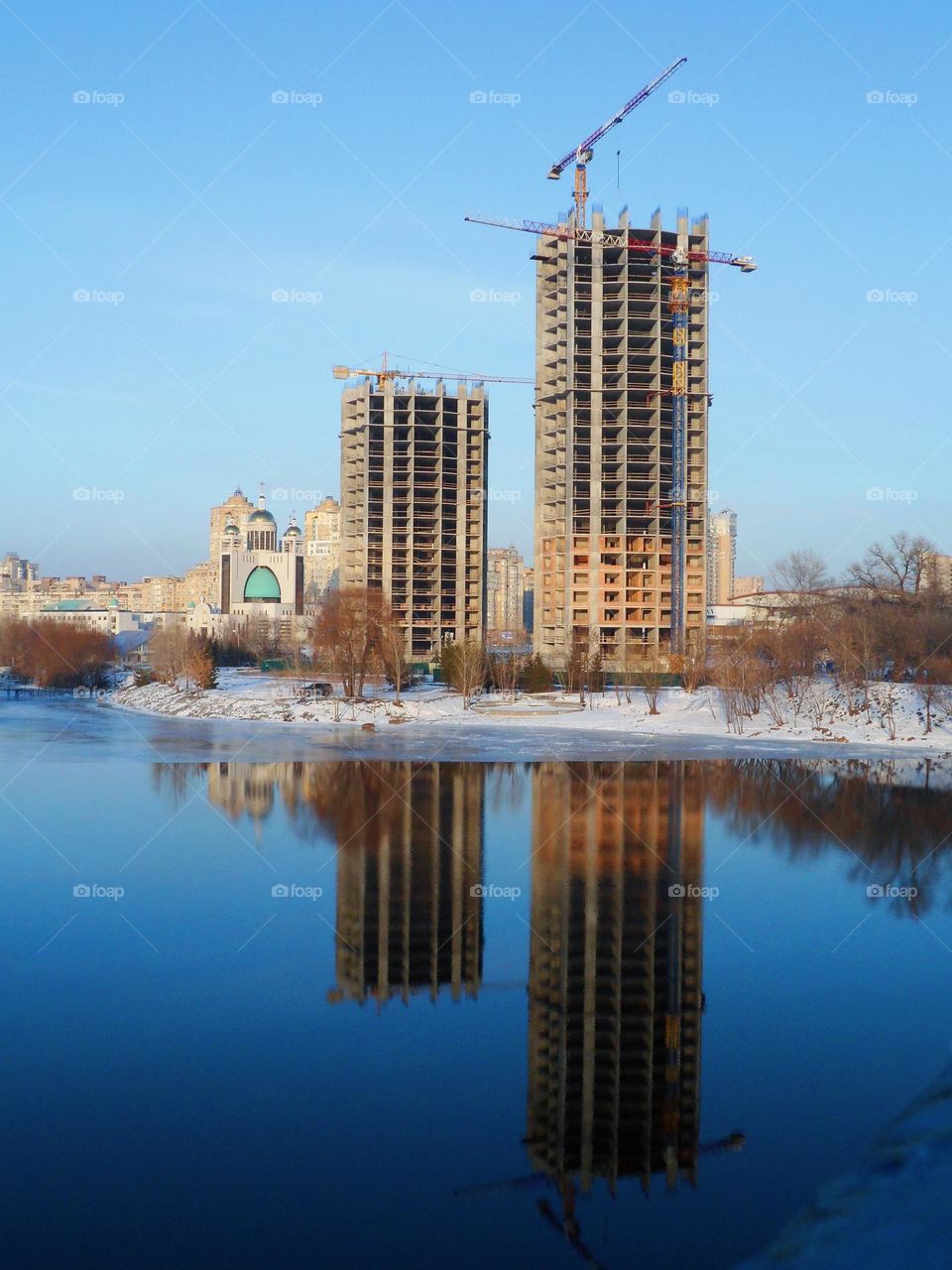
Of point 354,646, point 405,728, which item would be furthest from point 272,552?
point 405,728

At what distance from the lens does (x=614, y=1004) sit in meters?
9.63

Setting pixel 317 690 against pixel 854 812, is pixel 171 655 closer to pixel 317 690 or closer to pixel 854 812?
pixel 317 690

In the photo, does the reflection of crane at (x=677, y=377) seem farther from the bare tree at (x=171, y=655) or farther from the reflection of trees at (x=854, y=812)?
the reflection of trees at (x=854, y=812)

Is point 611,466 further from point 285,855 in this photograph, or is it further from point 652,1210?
point 652,1210

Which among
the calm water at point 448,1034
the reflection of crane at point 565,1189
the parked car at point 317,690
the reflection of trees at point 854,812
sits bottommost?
the reflection of crane at point 565,1189

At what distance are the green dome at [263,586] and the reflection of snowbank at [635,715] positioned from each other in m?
77.5

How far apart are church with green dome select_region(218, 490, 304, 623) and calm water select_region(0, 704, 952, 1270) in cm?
10391

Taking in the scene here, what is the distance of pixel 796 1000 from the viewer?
9703 millimetres

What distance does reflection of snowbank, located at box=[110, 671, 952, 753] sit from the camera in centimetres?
3588

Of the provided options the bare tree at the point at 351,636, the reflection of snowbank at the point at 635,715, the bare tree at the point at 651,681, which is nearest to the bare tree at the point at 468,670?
the reflection of snowbank at the point at 635,715

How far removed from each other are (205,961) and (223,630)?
102616 millimetres

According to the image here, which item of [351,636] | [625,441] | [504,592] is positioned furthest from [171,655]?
[504,592]

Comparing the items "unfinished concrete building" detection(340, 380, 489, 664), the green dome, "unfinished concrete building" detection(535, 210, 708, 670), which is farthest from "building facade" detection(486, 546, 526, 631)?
"unfinished concrete building" detection(535, 210, 708, 670)

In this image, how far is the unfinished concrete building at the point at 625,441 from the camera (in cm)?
8125
